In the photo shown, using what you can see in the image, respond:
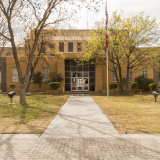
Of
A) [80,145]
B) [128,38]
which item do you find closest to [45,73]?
[128,38]

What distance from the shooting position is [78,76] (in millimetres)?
28578

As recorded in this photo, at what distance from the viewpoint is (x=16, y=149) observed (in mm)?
4266

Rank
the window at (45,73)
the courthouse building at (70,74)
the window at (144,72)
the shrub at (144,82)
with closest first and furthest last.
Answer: the shrub at (144,82) < the courthouse building at (70,74) < the window at (144,72) < the window at (45,73)

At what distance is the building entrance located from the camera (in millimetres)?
28375

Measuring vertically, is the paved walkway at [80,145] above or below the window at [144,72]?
below

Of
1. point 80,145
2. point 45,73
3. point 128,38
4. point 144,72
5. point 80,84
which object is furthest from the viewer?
point 80,84

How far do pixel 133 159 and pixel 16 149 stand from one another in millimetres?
2863

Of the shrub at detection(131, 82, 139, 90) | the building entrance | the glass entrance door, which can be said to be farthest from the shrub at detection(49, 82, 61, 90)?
the shrub at detection(131, 82, 139, 90)

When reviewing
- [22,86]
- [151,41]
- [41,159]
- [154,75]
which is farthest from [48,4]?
[154,75]

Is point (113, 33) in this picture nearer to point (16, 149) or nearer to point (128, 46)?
point (128, 46)

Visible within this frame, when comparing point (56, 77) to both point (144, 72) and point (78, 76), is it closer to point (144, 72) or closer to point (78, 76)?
point (78, 76)

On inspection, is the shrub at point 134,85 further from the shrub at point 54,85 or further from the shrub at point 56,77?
the shrub at point 54,85

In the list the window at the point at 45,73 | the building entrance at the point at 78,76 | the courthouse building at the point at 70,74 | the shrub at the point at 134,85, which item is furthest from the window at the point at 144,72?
the window at the point at 45,73

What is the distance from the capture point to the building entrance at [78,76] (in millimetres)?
28375
